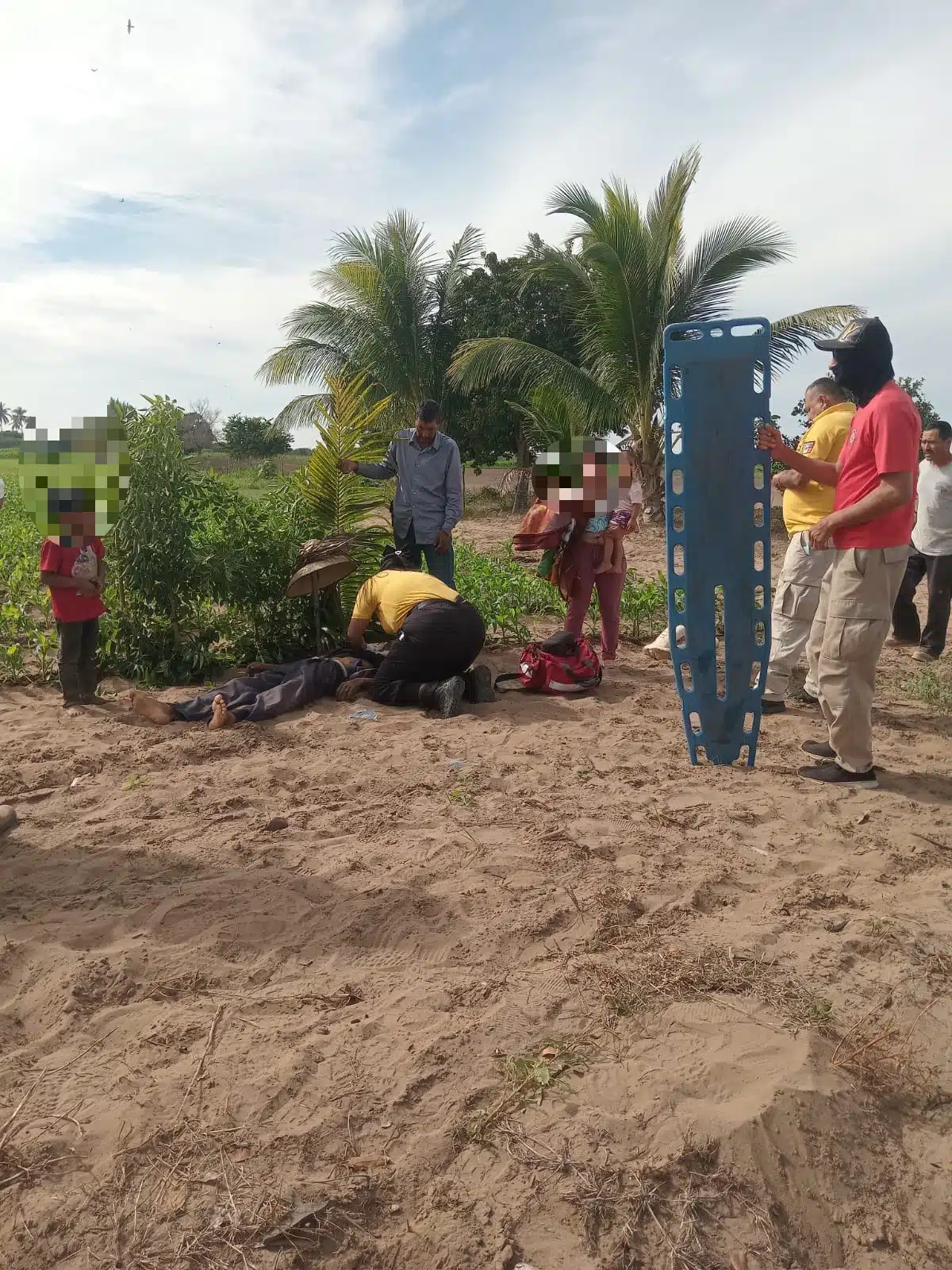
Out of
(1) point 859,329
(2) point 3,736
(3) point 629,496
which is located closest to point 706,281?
(3) point 629,496

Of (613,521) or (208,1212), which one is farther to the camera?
(613,521)

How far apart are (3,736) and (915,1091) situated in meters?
4.56

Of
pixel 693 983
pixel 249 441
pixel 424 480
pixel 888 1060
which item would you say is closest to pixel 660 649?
pixel 424 480

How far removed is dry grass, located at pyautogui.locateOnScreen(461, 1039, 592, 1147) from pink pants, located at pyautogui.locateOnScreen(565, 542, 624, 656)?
12.9ft

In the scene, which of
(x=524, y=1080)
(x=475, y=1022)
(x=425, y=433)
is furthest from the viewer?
(x=425, y=433)

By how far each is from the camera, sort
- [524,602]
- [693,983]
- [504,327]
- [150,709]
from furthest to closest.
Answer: [504,327] < [524,602] < [150,709] < [693,983]

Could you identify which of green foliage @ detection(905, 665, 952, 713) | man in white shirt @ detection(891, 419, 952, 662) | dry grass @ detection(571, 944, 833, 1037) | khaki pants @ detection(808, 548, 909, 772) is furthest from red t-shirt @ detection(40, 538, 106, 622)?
man in white shirt @ detection(891, 419, 952, 662)

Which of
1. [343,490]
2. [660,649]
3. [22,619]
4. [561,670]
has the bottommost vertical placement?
[660,649]

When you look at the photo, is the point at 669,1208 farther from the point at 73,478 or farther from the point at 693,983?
the point at 73,478

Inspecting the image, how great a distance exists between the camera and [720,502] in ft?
13.6

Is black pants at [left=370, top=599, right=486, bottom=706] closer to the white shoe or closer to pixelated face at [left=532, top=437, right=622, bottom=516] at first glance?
pixelated face at [left=532, top=437, right=622, bottom=516]

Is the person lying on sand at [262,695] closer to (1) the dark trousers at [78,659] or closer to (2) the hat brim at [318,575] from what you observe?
(1) the dark trousers at [78,659]

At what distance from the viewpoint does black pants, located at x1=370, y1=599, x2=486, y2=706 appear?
Answer: 5.37m

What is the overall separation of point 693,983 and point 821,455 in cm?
344
